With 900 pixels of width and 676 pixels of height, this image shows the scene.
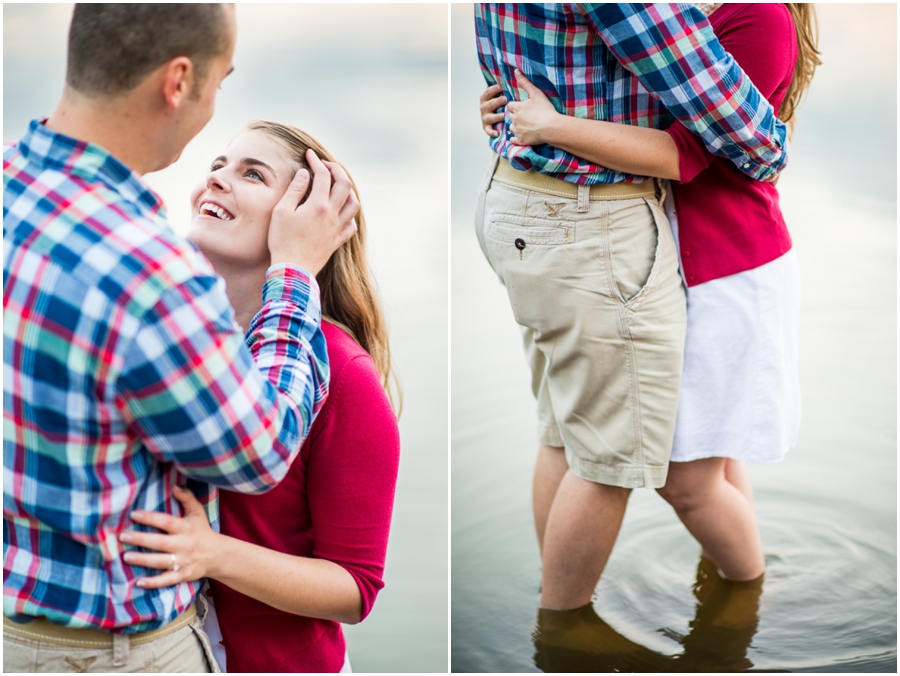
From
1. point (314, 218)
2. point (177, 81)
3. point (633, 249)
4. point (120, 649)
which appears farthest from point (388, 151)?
point (120, 649)

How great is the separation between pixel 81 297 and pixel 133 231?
87 mm

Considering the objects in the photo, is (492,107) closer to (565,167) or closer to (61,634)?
(565,167)

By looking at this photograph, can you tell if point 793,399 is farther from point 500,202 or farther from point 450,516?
point 450,516

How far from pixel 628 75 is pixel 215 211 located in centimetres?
72

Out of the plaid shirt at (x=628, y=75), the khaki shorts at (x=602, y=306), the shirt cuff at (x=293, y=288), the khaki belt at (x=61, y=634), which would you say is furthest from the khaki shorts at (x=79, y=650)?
the plaid shirt at (x=628, y=75)

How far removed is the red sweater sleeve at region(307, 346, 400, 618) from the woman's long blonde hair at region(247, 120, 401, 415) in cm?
18

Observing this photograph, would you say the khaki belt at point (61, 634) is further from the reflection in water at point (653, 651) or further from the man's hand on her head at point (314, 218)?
the reflection in water at point (653, 651)

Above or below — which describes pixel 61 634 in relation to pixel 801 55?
below

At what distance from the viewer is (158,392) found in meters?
0.96

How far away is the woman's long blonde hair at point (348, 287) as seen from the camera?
1.48m

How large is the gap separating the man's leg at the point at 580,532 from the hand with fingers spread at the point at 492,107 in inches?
28.1

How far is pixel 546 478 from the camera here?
6.94 feet

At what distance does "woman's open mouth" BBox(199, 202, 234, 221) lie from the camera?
1405mm

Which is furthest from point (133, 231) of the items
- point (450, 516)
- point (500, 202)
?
point (450, 516)
